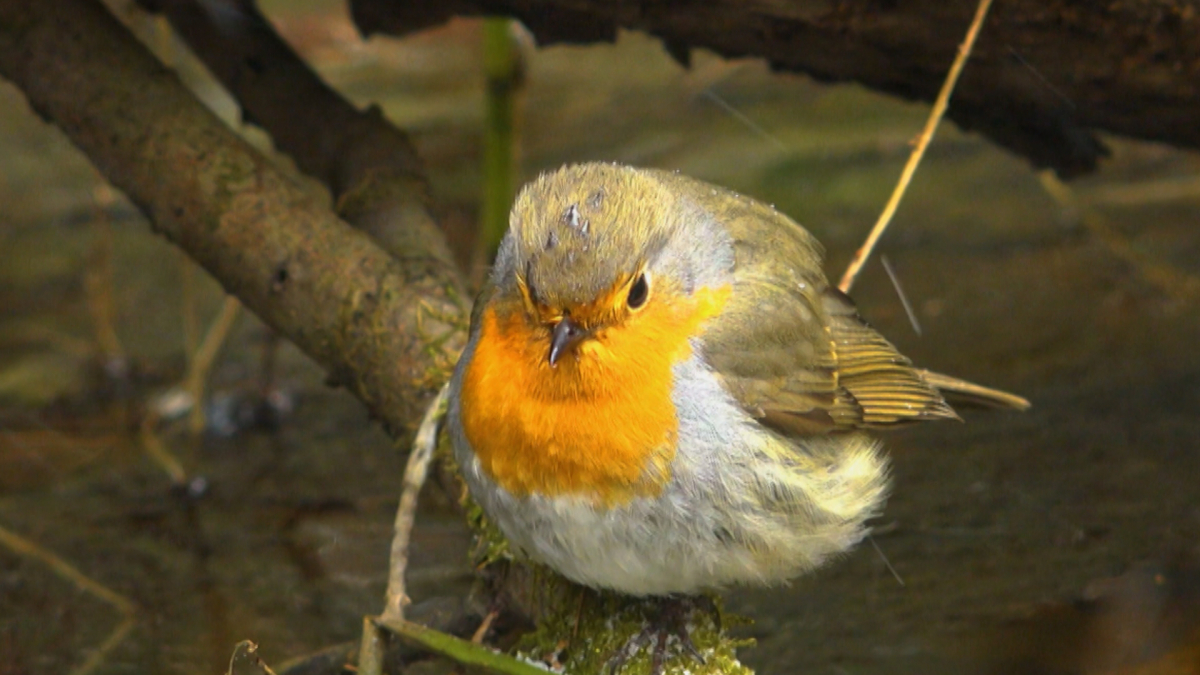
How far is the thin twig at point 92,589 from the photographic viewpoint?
4133 mm

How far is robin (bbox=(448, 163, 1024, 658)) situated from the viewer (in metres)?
2.54

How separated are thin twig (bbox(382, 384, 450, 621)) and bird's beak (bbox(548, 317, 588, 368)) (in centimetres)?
49

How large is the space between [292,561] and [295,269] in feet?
4.73

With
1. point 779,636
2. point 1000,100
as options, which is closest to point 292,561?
point 779,636

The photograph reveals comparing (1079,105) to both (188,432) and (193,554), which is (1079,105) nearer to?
(193,554)

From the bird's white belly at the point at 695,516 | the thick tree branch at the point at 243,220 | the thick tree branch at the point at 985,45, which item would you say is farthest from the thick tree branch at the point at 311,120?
the bird's white belly at the point at 695,516

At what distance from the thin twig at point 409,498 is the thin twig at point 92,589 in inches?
62.6

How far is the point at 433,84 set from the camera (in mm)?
8539

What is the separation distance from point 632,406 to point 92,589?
2502 millimetres

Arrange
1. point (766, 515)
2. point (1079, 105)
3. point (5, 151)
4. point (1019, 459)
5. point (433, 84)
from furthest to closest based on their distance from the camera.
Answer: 1. point (433, 84)
2. point (5, 151)
3. point (1019, 459)
4. point (1079, 105)
5. point (766, 515)

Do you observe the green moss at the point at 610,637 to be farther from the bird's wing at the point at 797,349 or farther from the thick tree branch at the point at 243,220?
the thick tree branch at the point at 243,220

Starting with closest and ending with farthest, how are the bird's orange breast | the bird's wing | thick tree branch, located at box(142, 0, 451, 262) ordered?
the bird's orange breast
the bird's wing
thick tree branch, located at box(142, 0, 451, 262)

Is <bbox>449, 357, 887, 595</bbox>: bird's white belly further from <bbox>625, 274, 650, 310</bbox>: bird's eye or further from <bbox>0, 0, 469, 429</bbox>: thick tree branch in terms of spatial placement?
<bbox>0, 0, 469, 429</bbox>: thick tree branch

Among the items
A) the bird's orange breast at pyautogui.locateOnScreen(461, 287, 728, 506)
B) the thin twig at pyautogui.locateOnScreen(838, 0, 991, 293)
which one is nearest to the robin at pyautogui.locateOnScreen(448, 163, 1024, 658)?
the bird's orange breast at pyautogui.locateOnScreen(461, 287, 728, 506)
